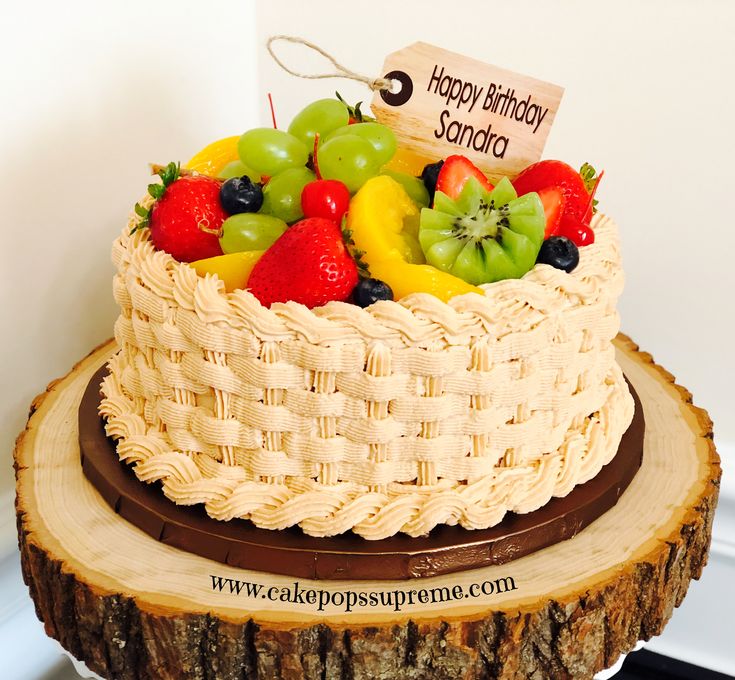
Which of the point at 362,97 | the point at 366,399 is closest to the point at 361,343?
the point at 366,399

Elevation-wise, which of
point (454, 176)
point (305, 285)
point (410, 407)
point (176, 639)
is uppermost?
point (454, 176)

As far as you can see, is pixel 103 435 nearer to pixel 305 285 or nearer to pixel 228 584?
pixel 228 584

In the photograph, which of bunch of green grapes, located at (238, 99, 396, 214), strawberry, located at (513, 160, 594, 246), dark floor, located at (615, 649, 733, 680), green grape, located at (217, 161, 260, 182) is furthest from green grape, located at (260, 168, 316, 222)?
dark floor, located at (615, 649, 733, 680)

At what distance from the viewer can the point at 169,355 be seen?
55.2 inches

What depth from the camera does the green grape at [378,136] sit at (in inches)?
58.6

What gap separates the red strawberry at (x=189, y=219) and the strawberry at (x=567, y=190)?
21.7 inches

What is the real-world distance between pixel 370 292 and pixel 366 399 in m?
0.16

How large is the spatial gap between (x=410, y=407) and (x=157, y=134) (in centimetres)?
131

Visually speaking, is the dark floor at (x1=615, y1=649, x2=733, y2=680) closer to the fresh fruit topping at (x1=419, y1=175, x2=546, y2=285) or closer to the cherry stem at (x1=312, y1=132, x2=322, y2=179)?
the fresh fruit topping at (x1=419, y1=175, x2=546, y2=285)

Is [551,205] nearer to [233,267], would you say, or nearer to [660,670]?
[233,267]

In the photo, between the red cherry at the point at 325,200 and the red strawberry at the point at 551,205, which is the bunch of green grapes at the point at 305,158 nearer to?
the red cherry at the point at 325,200

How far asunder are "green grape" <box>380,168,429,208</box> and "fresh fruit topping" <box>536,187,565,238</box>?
205mm

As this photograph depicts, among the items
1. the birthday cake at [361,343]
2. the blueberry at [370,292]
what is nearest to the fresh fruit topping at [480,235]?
the birthday cake at [361,343]

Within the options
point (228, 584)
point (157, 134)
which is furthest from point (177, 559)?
point (157, 134)
